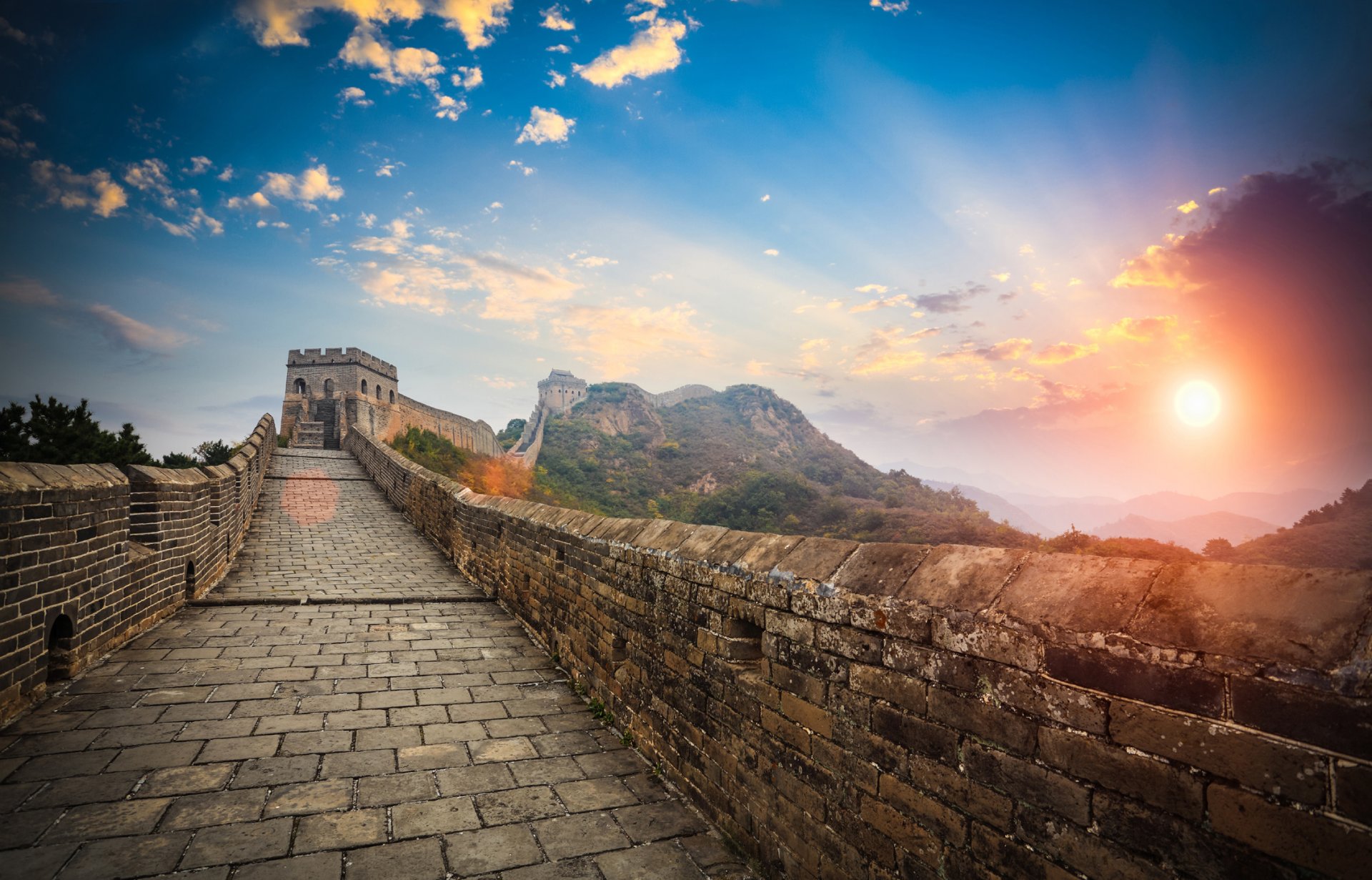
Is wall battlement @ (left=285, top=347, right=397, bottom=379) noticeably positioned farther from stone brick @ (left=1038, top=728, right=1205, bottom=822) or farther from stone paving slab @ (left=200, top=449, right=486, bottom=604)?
stone brick @ (left=1038, top=728, right=1205, bottom=822)

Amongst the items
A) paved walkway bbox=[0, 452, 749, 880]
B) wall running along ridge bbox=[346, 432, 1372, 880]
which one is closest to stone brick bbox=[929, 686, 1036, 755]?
wall running along ridge bbox=[346, 432, 1372, 880]

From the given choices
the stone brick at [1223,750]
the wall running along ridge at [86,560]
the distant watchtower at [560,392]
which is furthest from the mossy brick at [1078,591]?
the distant watchtower at [560,392]

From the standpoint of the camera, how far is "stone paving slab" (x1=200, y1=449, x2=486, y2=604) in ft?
24.8

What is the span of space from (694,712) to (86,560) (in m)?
4.71

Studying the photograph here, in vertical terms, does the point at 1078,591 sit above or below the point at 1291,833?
above

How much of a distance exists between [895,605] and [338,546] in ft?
35.7

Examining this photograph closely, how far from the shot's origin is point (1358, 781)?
3.81ft

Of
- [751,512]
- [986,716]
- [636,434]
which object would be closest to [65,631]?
[986,716]

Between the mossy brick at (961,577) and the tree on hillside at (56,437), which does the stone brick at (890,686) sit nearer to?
the mossy brick at (961,577)

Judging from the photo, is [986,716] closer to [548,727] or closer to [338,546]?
[548,727]

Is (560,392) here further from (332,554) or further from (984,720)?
(984,720)

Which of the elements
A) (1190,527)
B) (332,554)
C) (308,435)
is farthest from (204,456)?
(1190,527)

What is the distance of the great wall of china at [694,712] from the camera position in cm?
136

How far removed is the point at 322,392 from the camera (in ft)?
119
